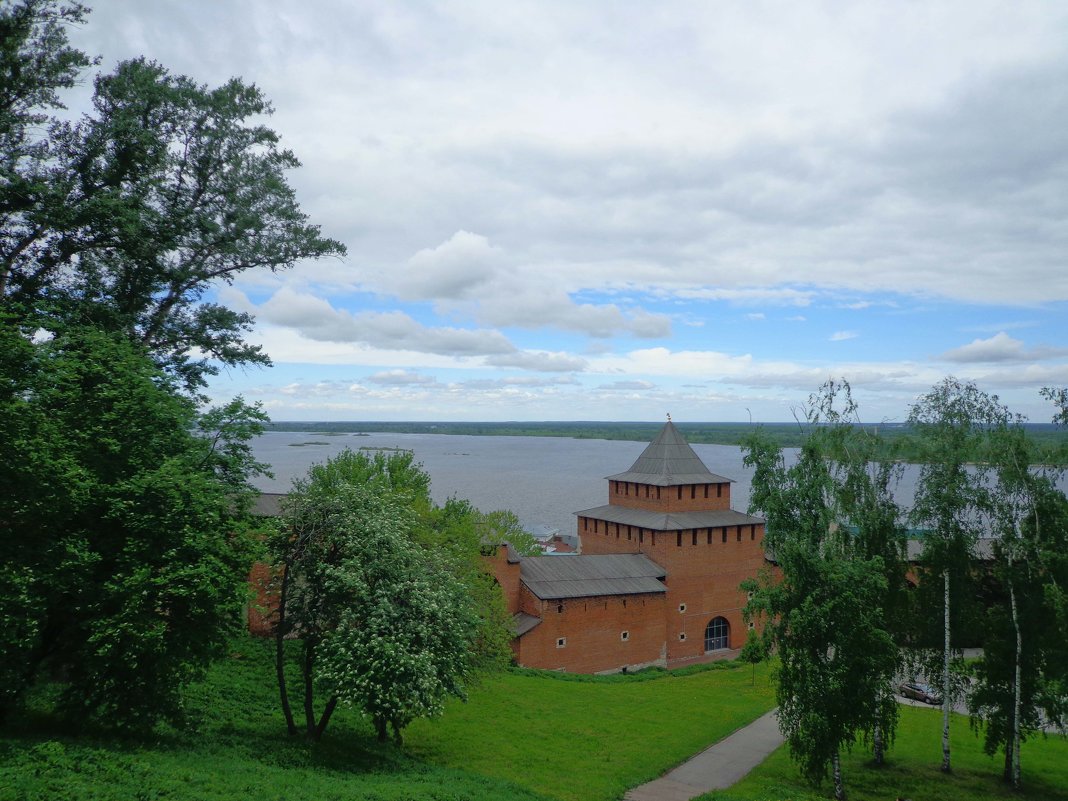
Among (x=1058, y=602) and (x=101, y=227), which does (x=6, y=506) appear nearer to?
(x=101, y=227)

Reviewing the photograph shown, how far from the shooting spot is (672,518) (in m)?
40.0

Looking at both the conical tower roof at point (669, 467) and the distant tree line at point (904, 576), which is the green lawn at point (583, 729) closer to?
the distant tree line at point (904, 576)

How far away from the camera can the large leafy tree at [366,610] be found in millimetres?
15438

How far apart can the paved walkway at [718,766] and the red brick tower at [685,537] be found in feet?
40.8

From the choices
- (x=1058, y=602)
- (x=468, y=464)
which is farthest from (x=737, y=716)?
(x=468, y=464)

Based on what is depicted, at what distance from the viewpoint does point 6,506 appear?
12055mm

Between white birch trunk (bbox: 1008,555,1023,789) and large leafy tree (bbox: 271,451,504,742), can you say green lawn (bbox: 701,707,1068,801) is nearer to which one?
white birch trunk (bbox: 1008,555,1023,789)

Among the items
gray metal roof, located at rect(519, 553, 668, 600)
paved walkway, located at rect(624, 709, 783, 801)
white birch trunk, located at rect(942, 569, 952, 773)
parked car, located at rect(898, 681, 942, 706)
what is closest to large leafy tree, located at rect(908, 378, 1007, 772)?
white birch trunk, located at rect(942, 569, 952, 773)

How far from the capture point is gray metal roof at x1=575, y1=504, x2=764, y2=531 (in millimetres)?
39406

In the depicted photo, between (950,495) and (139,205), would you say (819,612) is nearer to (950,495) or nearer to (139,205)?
(950,495)

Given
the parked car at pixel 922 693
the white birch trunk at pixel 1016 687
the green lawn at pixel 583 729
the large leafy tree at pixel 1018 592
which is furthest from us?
the parked car at pixel 922 693

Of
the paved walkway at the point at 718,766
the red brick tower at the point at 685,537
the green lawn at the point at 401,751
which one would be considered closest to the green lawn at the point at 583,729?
the green lawn at the point at 401,751

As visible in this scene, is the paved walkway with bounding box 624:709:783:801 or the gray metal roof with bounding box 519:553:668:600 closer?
the paved walkway with bounding box 624:709:783:801

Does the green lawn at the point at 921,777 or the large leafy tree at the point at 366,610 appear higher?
the large leafy tree at the point at 366,610
